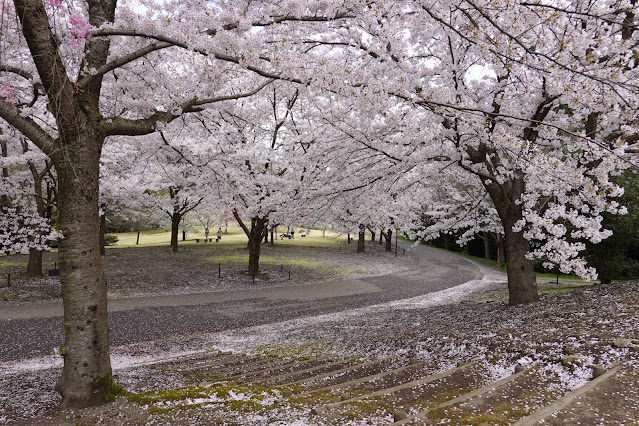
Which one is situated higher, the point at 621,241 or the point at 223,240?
the point at 621,241

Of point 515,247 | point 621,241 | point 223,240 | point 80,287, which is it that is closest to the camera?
point 80,287

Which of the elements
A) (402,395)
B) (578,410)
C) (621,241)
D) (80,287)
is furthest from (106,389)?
(621,241)

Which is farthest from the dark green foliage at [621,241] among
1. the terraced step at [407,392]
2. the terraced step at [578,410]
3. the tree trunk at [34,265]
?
the tree trunk at [34,265]

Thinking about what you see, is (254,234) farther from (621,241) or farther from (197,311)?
(621,241)

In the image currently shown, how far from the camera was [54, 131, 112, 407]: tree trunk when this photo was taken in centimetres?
455

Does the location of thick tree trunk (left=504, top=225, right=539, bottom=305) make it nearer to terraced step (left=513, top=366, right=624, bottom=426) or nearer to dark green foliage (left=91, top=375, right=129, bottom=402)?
terraced step (left=513, top=366, right=624, bottom=426)

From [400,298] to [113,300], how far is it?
1245 centimetres

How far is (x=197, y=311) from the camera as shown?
45.3ft

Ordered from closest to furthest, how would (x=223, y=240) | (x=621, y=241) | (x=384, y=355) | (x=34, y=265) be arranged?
(x=384, y=355) < (x=621, y=241) < (x=34, y=265) < (x=223, y=240)

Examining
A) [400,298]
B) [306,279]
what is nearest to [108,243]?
[306,279]

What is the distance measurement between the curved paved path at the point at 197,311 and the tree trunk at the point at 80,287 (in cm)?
591

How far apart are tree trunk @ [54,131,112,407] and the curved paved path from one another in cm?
591

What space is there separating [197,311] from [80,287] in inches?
383

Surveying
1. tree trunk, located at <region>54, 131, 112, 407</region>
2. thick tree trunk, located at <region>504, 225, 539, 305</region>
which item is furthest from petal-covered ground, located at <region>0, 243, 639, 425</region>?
thick tree trunk, located at <region>504, 225, 539, 305</region>
